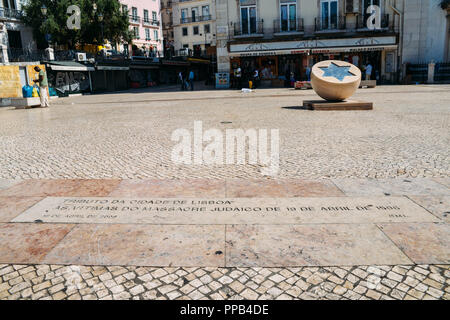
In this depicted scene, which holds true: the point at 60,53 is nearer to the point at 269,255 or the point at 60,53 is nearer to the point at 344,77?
the point at 344,77

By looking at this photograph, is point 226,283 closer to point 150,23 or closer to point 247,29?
point 247,29

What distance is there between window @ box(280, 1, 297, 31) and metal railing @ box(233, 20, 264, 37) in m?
2.02

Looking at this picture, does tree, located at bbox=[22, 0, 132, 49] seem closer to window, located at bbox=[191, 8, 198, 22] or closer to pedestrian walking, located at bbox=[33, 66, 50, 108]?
pedestrian walking, located at bbox=[33, 66, 50, 108]

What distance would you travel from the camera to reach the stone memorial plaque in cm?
368

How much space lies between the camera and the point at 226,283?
263 cm

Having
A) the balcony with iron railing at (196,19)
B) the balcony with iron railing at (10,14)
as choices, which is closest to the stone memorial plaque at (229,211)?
the balcony with iron railing at (10,14)

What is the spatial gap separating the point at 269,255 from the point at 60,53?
3331cm

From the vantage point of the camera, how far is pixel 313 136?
26.4 feet

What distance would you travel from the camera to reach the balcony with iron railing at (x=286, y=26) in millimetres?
30391

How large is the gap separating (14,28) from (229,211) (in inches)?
1639

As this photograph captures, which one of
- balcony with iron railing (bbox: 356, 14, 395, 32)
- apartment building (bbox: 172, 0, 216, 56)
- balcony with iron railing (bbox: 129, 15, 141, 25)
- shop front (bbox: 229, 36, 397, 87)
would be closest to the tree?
balcony with iron railing (bbox: 129, 15, 141, 25)

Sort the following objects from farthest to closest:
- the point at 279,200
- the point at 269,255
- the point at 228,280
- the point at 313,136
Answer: the point at 313,136 → the point at 279,200 → the point at 269,255 → the point at 228,280

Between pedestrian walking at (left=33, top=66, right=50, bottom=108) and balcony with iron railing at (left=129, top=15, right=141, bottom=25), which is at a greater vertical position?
balcony with iron railing at (left=129, top=15, right=141, bottom=25)
